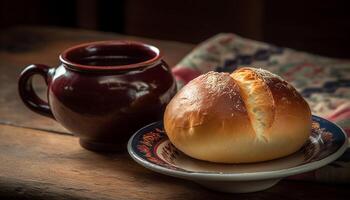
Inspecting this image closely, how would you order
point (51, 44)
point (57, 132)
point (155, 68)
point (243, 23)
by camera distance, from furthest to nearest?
point (243, 23) < point (51, 44) < point (57, 132) < point (155, 68)

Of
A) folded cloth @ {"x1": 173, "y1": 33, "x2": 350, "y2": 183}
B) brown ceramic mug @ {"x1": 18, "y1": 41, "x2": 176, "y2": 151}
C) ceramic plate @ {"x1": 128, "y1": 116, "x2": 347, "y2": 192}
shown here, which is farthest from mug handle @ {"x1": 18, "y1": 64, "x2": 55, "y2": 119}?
folded cloth @ {"x1": 173, "y1": 33, "x2": 350, "y2": 183}

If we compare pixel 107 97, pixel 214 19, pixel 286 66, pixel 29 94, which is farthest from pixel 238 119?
pixel 214 19

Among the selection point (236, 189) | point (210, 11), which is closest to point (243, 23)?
point (210, 11)

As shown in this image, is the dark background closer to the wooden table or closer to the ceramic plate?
the wooden table

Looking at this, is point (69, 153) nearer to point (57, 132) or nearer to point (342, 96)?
point (57, 132)

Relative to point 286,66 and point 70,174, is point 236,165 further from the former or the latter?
point 286,66

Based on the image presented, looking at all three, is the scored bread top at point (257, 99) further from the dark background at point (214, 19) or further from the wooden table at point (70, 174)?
the dark background at point (214, 19)
